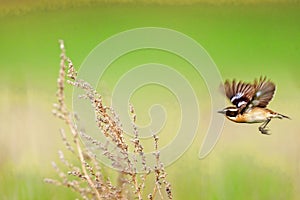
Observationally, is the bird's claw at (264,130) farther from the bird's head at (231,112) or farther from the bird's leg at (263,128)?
the bird's head at (231,112)

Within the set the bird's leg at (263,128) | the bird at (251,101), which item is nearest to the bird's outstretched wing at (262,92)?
the bird at (251,101)

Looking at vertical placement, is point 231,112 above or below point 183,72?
below

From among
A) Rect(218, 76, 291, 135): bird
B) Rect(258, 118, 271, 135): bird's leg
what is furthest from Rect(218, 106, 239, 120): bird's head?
Rect(258, 118, 271, 135): bird's leg

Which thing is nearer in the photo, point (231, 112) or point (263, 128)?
point (231, 112)

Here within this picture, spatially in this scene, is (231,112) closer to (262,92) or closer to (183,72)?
(262,92)

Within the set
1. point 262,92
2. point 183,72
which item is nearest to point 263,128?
point 262,92

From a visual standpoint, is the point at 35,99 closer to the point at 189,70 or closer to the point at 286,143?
the point at 189,70

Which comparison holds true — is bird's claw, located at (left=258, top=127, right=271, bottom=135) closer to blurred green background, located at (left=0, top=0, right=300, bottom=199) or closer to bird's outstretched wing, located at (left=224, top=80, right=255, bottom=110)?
blurred green background, located at (left=0, top=0, right=300, bottom=199)

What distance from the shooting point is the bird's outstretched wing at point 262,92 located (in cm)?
147

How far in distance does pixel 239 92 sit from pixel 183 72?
0.26 metres

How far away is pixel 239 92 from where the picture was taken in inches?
59.6

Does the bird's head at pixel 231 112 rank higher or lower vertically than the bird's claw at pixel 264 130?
higher

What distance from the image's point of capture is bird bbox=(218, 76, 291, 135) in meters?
1.47

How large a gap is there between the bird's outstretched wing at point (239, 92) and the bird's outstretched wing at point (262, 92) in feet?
0.05
